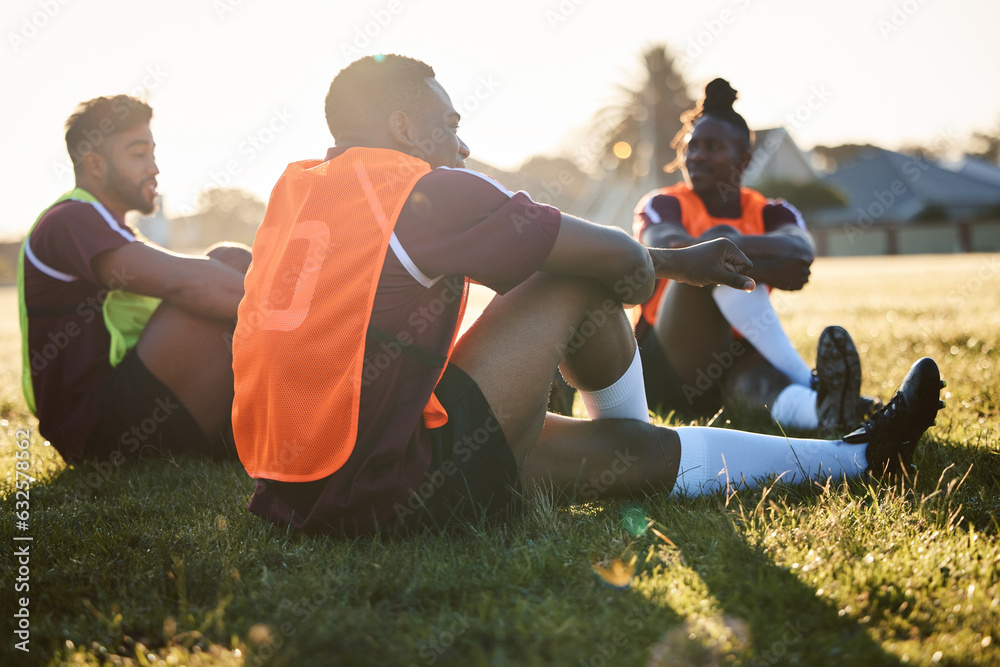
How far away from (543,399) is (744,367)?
1839 mm

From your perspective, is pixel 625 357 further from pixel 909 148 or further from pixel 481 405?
pixel 909 148

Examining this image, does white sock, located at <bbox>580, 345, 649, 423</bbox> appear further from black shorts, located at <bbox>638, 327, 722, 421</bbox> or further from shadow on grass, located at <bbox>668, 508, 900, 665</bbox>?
black shorts, located at <bbox>638, 327, 722, 421</bbox>

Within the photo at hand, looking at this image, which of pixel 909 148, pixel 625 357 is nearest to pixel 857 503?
pixel 625 357

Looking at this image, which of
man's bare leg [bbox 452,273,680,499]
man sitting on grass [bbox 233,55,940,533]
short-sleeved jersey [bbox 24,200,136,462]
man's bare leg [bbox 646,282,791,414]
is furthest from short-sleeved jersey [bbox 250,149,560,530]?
man's bare leg [bbox 646,282,791,414]

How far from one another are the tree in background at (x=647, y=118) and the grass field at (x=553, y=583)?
41263 millimetres

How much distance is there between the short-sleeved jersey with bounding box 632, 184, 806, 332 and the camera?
3654 mm

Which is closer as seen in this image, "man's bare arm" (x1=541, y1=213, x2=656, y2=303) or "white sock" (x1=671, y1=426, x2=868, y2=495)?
"man's bare arm" (x1=541, y1=213, x2=656, y2=303)

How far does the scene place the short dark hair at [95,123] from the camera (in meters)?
3.10

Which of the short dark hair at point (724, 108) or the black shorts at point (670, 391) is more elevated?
the short dark hair at point (724, 108)

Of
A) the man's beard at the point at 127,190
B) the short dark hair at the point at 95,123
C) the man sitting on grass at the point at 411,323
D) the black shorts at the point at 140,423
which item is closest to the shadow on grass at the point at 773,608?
the man sitting on grass at the point at 411,323

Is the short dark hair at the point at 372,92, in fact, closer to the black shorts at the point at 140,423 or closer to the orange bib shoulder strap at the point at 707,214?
the black shorts at the point at 140,423

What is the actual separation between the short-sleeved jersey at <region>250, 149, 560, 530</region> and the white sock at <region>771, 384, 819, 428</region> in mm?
1716

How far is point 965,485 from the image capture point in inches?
87.9

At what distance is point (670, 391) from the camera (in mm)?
3541
